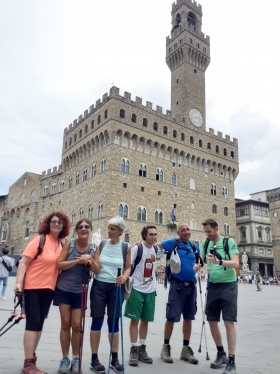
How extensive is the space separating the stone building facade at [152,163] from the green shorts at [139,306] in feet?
74.2

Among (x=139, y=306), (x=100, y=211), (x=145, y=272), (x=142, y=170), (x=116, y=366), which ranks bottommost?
(x=116, y=366)

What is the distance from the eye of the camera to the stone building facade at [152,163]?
29172 mm

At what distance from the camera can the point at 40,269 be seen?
353 centimetres

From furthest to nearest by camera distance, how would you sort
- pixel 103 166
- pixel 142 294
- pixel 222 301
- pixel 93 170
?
pixel 93 170 → pixel 103 166 → pixel 142 294 → pixel 222 301

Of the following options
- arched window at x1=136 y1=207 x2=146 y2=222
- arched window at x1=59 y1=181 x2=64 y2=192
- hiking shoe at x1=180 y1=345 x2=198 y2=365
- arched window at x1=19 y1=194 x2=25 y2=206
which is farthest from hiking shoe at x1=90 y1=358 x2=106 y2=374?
arched window at x1=19 y1=194 x2=25 y2=206

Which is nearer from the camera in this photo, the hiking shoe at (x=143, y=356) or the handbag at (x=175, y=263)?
the hiking shoe at (x=143, y=356)

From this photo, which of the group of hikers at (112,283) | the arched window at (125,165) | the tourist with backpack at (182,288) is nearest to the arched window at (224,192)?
the arched window at (125,165)

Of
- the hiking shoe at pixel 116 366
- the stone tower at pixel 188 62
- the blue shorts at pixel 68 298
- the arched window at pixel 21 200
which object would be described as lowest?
the hiking shoe at pixel 116 366

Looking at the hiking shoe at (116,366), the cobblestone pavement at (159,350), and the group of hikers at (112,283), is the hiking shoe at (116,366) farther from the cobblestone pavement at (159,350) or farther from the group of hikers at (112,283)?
the cobblestone pavement at (159,350)

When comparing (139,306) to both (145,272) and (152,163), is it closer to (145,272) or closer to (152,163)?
(145,272)

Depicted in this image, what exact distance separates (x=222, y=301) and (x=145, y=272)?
1120 mm

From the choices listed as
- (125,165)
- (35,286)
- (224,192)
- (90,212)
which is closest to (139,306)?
(35,286)

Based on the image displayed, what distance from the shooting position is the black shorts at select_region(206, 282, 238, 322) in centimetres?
401

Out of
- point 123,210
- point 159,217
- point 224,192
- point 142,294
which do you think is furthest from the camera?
point 224,192
